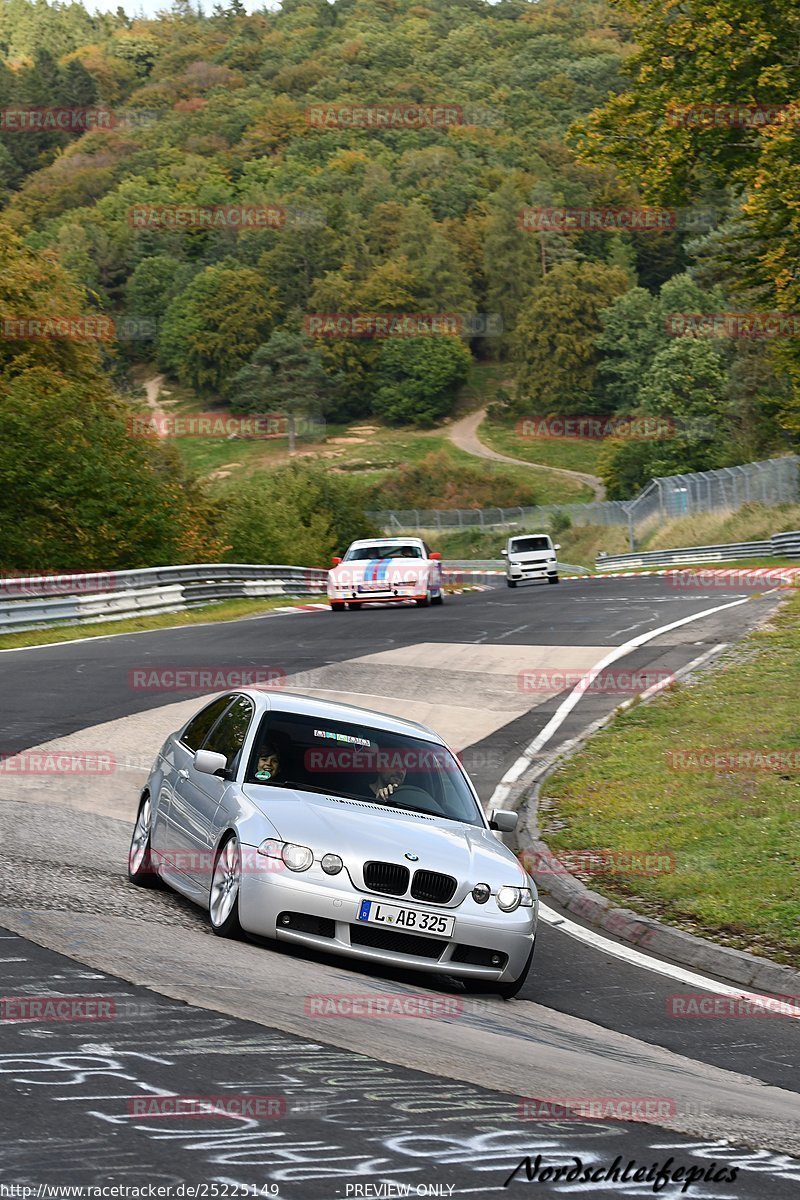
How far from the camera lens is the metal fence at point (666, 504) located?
57.5m

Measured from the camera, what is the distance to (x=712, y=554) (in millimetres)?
55344

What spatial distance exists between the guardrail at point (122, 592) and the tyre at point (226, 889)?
1931 cm

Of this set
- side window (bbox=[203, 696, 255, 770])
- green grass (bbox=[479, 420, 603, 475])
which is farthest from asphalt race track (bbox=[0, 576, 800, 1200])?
green grass (bbox=[479, 420, 603, 475])

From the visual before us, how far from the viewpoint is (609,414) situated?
A: 149 meters

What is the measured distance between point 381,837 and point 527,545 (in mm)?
43650

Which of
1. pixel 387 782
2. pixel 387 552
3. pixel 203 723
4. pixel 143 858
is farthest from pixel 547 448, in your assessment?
pixel 387 782

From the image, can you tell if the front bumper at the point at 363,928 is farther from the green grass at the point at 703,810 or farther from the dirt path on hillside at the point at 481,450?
the dirt path on hillside at the point at 481,450

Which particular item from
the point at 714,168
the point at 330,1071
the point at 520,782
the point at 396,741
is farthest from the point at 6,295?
the point at 330,1071

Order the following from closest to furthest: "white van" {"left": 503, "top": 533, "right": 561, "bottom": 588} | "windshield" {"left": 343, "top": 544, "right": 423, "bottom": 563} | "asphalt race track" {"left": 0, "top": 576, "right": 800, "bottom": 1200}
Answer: "asphalt race track" {"left": 0, "top": 576, "right": 800, "bottom": 1200}, "windshield" {"left": 343, "top": 544, "right": 423, "bottom": 563}, "white van" {"left": 503, "top": 533, "right": 561, "bottom": 588}

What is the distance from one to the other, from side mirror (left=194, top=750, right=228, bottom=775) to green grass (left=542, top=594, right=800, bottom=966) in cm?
326

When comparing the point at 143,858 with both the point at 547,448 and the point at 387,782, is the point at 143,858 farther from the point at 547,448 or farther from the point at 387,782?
the point at 547,448

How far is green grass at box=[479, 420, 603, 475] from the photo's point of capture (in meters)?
137

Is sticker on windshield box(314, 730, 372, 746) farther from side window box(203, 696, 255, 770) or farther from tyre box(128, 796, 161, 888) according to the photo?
tyre box(128, 796, 161, 888)

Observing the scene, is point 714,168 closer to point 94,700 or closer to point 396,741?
point 94,700
